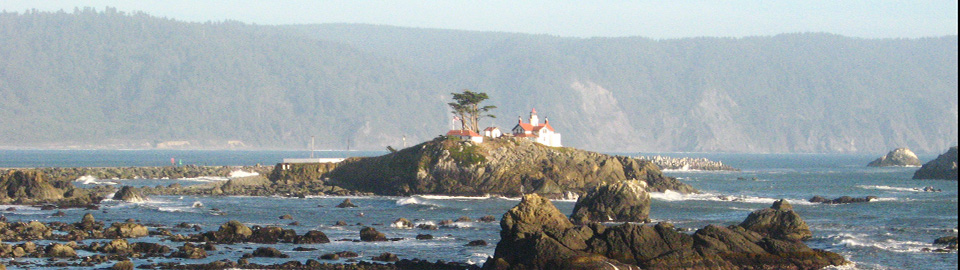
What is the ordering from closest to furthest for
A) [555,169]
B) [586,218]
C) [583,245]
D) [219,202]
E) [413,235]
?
[583,245] → [413,235] → [586,218] → [219,202] → [555,169]

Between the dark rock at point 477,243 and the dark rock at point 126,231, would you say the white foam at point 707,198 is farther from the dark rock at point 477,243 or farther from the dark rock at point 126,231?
the dark rock at point 126,231

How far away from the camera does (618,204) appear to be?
2537 inches

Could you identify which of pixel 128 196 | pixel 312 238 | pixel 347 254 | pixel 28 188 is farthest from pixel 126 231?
pixel 28 188

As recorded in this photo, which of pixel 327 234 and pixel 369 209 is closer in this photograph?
pixel 327 234

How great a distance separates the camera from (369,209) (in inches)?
3019

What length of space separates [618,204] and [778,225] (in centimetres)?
1221

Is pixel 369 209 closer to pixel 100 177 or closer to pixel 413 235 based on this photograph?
pixel 413 235

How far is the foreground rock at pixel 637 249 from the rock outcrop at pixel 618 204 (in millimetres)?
18123

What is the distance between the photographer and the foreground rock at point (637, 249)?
41.3 metres

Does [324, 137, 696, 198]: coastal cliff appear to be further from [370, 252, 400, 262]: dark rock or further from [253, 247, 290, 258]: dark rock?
[253, 247, 290, 258]: dark rock

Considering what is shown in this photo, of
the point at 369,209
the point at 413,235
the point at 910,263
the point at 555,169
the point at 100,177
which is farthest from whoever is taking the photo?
the point at 100,177

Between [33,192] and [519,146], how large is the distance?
38.4 metres

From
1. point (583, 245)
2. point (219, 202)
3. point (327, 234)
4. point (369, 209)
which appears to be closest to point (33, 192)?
point (219, 202)

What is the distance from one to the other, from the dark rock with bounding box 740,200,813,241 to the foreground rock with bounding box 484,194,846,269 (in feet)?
24.0
